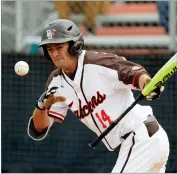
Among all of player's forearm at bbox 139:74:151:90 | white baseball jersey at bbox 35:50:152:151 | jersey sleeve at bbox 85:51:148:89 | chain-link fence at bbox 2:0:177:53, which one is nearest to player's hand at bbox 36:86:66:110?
white baseball jersey at bbox 35:50:152:151

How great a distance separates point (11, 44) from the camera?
325 inches

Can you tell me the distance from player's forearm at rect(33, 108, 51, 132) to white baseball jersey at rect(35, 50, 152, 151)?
240 millimetres

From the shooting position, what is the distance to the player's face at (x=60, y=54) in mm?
4625

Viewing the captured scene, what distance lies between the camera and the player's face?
4.62 m

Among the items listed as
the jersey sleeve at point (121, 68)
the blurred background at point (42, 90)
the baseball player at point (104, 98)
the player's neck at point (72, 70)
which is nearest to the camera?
the jersey sleeve at point (121, 68)

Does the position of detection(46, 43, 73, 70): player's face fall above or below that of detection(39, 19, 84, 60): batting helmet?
below

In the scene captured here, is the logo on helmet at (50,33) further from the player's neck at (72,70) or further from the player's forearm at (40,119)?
the player's forearm at (40,119)

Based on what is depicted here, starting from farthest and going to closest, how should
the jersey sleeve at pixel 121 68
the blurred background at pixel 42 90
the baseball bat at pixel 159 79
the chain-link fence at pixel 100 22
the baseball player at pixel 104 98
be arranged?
the chain-link fence at pixel 100 22, the blurred background at pixel 42 90, the baseball player at pixel 104 98, the jersey sleeve at pixel 121 68, the baseball bat at pixel 159 79

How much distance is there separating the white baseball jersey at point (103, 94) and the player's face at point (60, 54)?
0.13 m

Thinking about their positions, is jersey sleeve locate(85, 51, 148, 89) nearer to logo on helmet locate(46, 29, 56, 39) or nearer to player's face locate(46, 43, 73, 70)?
player's face locate(46, 43, 73, 70)

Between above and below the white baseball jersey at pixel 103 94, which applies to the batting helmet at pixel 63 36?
above

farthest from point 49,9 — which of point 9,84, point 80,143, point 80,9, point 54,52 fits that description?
point 54,52

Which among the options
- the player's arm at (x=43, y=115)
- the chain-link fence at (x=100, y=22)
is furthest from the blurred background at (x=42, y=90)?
the player's arm at (x=43, y=115)

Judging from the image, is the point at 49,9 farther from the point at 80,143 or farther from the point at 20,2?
the point at 80,143
